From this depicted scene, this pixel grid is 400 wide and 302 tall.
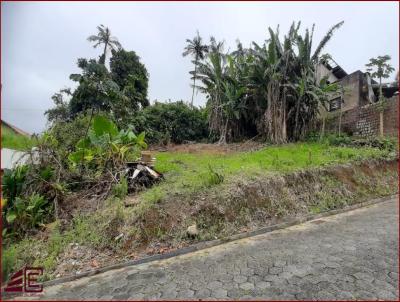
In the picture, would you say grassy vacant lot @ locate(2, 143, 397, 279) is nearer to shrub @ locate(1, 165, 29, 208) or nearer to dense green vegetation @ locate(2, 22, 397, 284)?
dense green vegetation @ locate(2, 22, 397, 284)

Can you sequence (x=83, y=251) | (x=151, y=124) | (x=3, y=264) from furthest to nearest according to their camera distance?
(x=151, y=124) < (x=83, y=251) < (x=3, y=264)

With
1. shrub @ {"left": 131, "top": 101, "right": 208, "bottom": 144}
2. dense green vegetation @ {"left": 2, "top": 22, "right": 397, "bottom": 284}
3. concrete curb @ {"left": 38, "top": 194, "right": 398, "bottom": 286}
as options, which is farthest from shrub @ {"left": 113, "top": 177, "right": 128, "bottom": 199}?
shrub @ {"left": 131, "top": 101, "right": 208, "bottom": 144}

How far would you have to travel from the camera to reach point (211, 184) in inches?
267

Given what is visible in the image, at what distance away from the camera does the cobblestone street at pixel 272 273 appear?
369 centimetres

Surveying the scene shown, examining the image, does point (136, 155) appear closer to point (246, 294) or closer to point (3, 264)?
point (3, 264)

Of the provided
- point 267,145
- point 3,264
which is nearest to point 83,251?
point 3,264

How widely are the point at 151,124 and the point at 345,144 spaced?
31.9 ft

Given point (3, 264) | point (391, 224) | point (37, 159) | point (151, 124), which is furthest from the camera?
point (151, 124)

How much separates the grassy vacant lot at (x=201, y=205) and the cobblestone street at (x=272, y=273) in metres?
0.50

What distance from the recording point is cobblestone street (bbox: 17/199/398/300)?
3689 millimetres

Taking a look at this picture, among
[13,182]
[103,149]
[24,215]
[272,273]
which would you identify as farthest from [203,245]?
[13,182]

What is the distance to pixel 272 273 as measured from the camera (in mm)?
4184

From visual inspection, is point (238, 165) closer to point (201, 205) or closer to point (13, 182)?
point (201, 205)

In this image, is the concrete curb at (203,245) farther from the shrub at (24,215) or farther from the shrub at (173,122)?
the shrub at (173,122)
